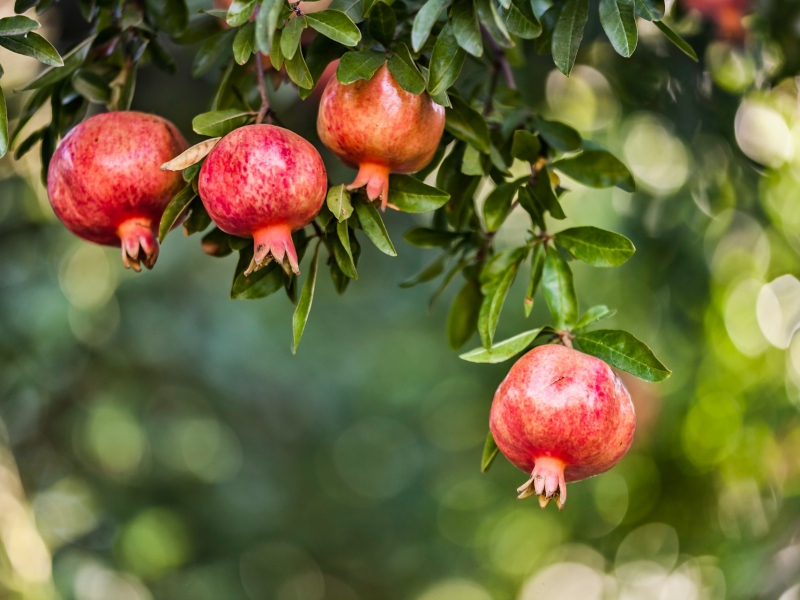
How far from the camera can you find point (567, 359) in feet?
2.44

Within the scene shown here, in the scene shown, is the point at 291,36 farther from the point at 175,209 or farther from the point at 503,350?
the point at 503,350

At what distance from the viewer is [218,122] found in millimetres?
770

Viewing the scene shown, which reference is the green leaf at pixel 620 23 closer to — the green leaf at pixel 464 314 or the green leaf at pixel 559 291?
the green leaf at pixel 559 291

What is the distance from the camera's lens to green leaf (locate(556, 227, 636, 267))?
83 cm

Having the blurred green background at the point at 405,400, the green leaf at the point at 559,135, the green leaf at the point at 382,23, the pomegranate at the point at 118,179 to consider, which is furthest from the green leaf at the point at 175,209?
the blurred green background at the point at 405,400

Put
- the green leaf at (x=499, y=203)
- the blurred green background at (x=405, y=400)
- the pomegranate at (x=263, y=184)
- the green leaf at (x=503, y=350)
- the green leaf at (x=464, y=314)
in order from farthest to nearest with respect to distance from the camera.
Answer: the blurred green background at (x=405, y=400) < the green leaf at (x=464, y=314) < the green leaf at (x=499, y=203) < the green leaf at (x=503, y=350) < the pomegranate at (x=263, y=184)

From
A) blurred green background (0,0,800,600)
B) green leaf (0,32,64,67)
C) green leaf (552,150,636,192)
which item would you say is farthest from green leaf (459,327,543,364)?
blurred green background (0,0,800,600)

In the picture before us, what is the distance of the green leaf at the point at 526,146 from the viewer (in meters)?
0.90

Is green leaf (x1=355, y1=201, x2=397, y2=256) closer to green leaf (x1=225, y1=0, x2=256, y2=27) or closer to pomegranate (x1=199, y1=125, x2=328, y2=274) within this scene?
pomegranate (x1=199, y1=125, x2=328, y2=274)

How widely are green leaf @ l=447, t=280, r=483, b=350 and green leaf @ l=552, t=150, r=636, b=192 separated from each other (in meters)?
0.20

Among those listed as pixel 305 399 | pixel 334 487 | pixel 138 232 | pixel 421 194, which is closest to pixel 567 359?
pixel 421 194

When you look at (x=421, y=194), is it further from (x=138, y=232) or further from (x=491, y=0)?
(x=138, y=232)

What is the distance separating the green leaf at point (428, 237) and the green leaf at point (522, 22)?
0.99 ft

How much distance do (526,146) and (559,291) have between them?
7.2 inches
